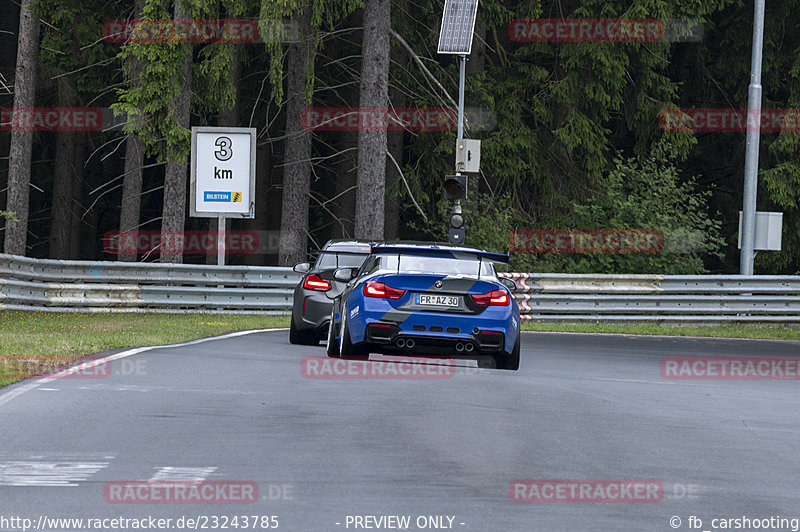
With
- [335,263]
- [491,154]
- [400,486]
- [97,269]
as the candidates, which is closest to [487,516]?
[400,486]

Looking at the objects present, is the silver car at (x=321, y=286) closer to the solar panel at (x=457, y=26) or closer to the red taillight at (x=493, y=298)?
the red taillight at (x=493, y=298)

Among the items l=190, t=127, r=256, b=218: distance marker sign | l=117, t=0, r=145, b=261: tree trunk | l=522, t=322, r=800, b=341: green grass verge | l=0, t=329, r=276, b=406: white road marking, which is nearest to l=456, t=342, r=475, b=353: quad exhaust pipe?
l=0, t=329, r=276, b=406: white road marking

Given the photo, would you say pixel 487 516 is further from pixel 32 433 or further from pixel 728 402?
pixel 728 402

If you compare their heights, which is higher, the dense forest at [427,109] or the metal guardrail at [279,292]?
the dense forest at [427,109]

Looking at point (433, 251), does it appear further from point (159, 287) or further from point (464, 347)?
point (159, 287)

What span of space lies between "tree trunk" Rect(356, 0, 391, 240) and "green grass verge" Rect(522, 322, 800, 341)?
5.52 m

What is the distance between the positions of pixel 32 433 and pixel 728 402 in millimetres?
7578

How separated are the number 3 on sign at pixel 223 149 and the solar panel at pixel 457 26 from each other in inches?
206

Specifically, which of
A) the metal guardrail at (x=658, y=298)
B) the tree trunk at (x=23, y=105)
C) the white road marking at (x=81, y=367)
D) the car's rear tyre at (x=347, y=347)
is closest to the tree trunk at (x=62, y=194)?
the tree trunk at (x=23, y=105)

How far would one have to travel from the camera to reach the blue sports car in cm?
1415

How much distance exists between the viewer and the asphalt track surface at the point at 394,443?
8555mm

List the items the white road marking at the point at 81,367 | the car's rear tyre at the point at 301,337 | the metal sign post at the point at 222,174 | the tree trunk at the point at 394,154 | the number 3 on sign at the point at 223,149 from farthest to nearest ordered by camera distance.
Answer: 1. the tree trunk at the point at 394,154
2. the number 3 on sign at the point at 223,149
3. the metal sign post at the point at 222,174
4. the car's rear tyre at the point at 301,337
5. the white road marking at the point at 81,367

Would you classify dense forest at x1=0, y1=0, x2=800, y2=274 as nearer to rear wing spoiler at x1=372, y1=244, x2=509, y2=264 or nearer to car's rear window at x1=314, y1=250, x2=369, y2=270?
car's rear window at x1=314, y1=250, x2=369, y2=270

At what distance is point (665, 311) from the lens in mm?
29172
